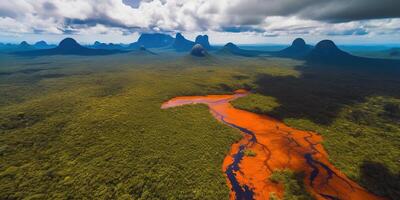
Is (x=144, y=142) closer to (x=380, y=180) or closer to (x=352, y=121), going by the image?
(x=380, y=180)

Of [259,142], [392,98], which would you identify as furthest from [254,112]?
[392,98]

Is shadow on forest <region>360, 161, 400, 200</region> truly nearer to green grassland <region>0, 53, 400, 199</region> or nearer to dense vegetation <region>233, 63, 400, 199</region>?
dense vegetation <region>233, 63, 400, 199</region>

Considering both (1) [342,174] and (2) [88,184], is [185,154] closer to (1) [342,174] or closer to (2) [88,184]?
(2) [88,184]

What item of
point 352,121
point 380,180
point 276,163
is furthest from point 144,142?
point 352,121

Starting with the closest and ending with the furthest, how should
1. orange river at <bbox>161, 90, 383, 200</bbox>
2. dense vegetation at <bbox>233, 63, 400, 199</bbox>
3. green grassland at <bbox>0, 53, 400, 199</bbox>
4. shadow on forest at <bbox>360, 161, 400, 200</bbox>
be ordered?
shadow on forest at <bbox>360, 161, 400, 200</bbox> < green grassland at <bbox>0, 53, 400, 199</bbox> < orange river at <bbox>161, 90, 383, 200</bbox> < dense vegetation at <bbox>233, 63, 400, 199</bbox>

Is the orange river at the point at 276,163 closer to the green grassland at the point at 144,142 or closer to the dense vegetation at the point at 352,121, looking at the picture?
the green grassland at the point at 144,142

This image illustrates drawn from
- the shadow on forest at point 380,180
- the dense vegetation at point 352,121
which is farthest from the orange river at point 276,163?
the dense vegetation at point 352,121

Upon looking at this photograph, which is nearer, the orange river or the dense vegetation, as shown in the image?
the orange river

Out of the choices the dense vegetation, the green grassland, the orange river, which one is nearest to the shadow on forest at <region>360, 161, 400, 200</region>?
the dense vegetation
